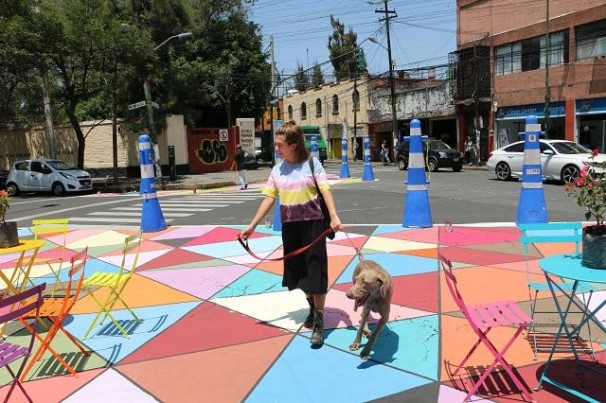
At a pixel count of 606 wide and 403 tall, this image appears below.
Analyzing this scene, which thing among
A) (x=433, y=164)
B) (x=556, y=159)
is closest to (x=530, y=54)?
(x=433, y=164)

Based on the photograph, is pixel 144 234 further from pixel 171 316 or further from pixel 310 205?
pixel 310 205

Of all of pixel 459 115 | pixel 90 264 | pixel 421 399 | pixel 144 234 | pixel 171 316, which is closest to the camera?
pixel 421 399

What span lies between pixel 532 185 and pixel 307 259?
19.5 feet

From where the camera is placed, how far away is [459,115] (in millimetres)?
35875

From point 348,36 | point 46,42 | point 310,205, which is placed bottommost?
point 310,205

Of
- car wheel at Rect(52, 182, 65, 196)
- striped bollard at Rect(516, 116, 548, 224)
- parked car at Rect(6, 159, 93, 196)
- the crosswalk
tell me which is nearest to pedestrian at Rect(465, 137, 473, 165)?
the crosswalk

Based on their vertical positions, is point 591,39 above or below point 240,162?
above

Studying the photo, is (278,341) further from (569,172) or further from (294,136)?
(569,172)

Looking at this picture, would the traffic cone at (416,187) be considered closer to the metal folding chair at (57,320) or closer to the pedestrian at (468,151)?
the metal folding chair at (57,320)

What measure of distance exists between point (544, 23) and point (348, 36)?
138 ft

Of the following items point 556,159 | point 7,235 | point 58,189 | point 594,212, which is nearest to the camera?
point 594,212

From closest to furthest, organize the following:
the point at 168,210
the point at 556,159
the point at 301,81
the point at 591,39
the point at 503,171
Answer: the point at 168,210, the point at 556,159, the point at 503,171, the point at 591,39, the point at 301,81

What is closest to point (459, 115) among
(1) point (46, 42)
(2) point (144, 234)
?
(1) point (46, 42)

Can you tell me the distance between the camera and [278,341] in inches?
186
